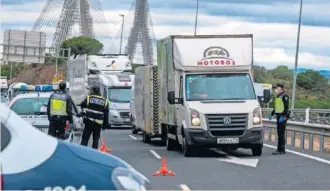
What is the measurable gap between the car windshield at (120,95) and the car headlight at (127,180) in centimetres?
3451

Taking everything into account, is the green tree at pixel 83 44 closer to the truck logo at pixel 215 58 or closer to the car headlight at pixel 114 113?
the car headlight at pixel 114 113

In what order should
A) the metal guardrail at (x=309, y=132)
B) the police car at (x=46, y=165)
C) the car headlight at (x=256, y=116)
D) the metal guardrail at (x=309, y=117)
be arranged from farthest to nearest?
the metal guardrail at (x=309, y=117) → the metal guardrail at (x=309, y=132) → the car headlight at (x=256, y=116) → the police car at (x=46, y=165)

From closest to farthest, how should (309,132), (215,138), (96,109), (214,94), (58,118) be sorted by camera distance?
(96,109)
(58,118)
(215,138)
(214,94)
(309,132)

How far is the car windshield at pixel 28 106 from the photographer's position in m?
20.7

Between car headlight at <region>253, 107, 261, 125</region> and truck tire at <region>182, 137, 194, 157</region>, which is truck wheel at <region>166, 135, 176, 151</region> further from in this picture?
car headlight at <region>253, 107, 261, 125</region>

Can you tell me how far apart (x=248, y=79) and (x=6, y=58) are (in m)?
44.5

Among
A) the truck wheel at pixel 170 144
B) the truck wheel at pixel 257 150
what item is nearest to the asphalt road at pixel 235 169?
the truck wheel at pixel 257 150

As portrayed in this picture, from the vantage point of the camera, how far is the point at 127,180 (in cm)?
580

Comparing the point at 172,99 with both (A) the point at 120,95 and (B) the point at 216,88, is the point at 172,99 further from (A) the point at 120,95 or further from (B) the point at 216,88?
(A) the point at 120,95

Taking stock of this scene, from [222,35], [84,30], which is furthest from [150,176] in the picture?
[84,30]

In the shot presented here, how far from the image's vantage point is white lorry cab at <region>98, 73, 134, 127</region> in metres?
Result: 39.9

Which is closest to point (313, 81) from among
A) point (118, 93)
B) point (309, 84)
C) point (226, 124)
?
point (309, 84)

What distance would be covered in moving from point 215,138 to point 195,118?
670 mm

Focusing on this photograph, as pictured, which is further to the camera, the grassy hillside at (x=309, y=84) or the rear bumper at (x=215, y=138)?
the grassy hillside at (x=309, y=84)
